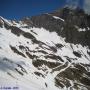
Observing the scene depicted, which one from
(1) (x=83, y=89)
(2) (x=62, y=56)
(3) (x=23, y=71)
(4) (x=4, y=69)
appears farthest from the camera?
(2) (x=62, y=56)

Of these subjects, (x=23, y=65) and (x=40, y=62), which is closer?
(x=23, y=65)

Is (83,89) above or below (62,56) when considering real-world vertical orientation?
below

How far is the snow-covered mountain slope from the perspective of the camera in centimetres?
10650

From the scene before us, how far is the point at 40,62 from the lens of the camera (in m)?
141

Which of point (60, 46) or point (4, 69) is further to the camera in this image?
point (60, 46)

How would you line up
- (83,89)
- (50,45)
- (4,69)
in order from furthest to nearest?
(50,45), (83,89), (4,69)

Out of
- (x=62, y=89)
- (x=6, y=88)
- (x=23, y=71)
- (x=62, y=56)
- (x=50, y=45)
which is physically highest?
(x=50, y=45)

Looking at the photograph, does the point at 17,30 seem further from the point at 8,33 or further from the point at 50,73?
the point at 50,73

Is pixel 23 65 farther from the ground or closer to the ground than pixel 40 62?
closer to the ground

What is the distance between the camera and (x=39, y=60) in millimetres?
143500

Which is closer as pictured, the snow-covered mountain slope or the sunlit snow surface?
the sunlit snow surface

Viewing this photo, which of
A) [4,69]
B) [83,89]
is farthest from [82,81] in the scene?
[4,69]

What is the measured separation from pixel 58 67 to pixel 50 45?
4511 cm

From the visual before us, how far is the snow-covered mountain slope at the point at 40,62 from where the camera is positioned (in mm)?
106500
